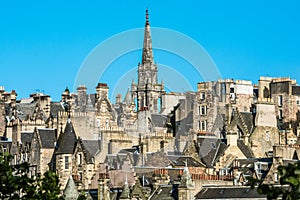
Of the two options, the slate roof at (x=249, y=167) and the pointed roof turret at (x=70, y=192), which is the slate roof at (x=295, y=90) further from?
the pointed roof turret at (x=70, y=192)

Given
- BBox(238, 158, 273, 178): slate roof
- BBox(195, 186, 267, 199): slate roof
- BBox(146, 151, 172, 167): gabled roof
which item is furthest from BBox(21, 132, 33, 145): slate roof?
BBox(195, 186, 267, 199): slate roof

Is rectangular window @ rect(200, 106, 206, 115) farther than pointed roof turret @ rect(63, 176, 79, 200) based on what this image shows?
Yes

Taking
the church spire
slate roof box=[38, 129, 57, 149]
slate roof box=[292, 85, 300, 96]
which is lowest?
slate roof box=[38, 129, 57, 149]

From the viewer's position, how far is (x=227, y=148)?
4555 inches

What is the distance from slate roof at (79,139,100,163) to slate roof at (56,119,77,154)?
1122 mm

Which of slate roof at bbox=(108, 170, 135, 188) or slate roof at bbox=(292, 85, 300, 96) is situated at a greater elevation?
slate roof at bbox=(292, 85, 300, 96)

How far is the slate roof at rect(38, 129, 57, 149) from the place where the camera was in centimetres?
11919

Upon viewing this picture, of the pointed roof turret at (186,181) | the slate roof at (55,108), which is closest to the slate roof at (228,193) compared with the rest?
the pointed roof turret at (186,181)

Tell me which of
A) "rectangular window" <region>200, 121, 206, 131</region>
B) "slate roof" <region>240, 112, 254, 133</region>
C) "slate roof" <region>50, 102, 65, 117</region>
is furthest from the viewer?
"slate roof" <region>50, 102, 65, 117</region>

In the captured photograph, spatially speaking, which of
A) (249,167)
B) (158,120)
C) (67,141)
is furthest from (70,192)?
(158,120)

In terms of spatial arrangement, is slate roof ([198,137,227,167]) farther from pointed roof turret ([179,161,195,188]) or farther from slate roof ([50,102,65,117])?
slate roof ([50,102,65,117])

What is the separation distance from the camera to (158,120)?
142500 millimetres

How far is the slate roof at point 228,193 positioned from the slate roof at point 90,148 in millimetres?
23600

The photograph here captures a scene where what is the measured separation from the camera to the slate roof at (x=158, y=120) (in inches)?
5535
